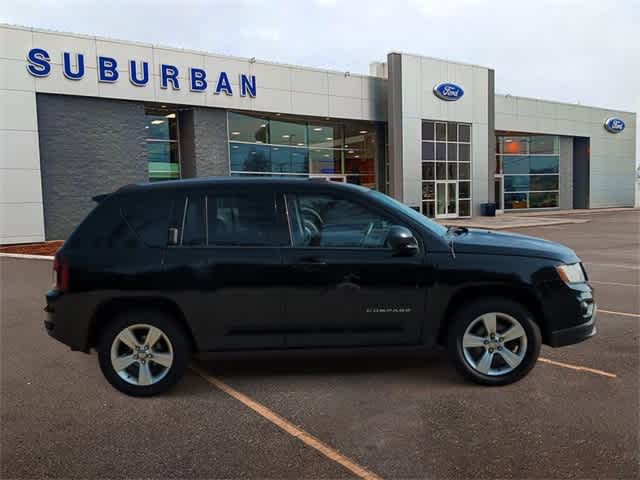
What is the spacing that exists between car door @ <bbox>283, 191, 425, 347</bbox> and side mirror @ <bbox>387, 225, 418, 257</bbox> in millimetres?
55

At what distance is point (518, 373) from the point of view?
13.6ft

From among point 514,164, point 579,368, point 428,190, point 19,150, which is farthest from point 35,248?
point 514,164

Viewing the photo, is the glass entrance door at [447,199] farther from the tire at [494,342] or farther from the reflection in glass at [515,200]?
the tire at [494,342]

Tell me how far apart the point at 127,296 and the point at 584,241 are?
16.2m

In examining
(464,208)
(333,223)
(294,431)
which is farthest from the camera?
(464,208)

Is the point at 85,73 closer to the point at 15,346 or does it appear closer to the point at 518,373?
the point at 15,346

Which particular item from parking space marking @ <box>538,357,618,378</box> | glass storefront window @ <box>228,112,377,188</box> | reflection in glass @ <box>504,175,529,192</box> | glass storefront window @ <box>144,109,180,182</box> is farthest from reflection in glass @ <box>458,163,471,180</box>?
parking space marking @ <box>538,357,618,378</box>

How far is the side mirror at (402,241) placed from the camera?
3.96 meters

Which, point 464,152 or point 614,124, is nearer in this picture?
point 464,152

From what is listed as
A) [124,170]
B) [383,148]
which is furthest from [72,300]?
[383,148]

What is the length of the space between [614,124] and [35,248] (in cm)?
4431

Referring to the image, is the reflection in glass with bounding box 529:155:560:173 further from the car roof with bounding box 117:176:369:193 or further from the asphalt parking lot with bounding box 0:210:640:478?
the car roof with bounding box 117:176:369:193

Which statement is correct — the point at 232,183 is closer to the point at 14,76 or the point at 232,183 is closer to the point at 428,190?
the point at 14,76

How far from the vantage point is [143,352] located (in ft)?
13.5
